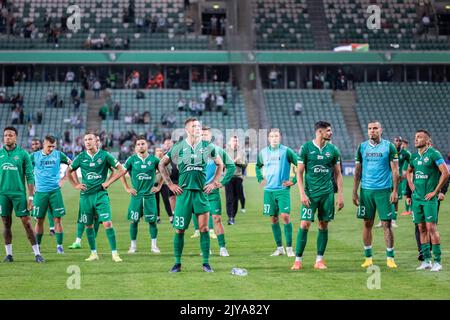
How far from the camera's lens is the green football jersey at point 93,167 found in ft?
57.1

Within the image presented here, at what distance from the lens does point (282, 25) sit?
63.5m

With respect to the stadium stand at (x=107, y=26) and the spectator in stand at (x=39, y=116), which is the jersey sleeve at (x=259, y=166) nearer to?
the spectator in stand at (x=39, y=116)

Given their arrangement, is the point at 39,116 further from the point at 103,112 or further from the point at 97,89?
the point at 97,89

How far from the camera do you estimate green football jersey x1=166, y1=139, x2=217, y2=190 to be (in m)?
15.1

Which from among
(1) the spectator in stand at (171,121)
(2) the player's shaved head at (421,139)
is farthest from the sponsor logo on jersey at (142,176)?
(1) the spectator in stand at (171,121)

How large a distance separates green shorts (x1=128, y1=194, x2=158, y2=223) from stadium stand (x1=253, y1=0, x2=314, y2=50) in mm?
43692

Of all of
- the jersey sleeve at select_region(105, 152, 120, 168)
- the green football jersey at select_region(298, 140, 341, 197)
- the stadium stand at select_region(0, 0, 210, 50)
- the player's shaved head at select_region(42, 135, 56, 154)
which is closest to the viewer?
the green football jersey at select_region(298, 140, 341, 197)

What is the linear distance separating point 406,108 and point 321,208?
149 ft

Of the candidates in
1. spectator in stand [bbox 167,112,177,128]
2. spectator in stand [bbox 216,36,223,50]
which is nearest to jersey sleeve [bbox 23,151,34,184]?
spectator in stand [bbox 167,112,177,128]

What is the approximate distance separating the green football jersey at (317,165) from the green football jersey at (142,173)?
457cm

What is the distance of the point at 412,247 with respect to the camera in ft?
64.3

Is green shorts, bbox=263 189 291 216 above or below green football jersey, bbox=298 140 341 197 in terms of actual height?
below

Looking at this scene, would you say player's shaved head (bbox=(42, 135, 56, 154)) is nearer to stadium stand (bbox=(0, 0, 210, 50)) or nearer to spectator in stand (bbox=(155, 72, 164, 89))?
stadium stand (bbox=(0, 0, 210, 50))

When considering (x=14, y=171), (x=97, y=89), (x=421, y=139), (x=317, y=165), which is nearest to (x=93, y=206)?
(x=14, y=171)
